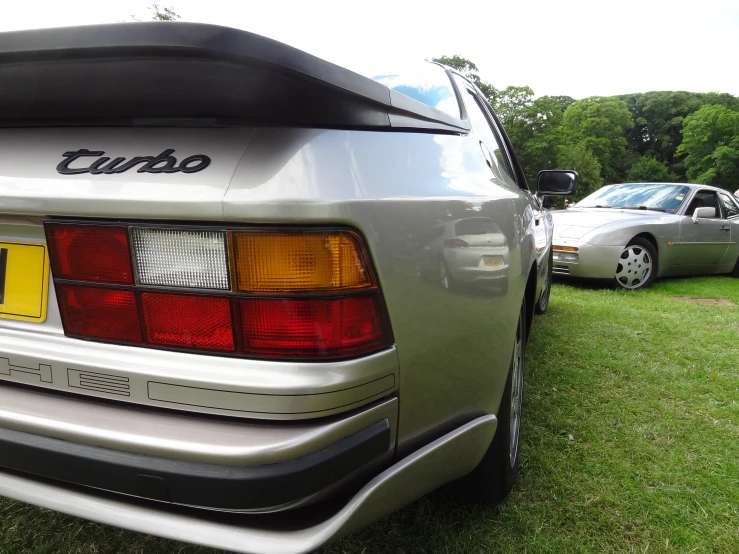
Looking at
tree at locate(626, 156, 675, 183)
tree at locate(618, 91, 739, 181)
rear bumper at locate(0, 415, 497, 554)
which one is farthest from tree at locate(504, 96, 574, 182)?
rear bumper at locate(0, 415, 497, 554)

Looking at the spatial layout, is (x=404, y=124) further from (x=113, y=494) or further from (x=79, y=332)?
(x=113, y=494)

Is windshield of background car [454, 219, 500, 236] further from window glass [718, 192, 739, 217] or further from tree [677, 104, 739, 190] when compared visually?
tree [677, 104, 739, 190]

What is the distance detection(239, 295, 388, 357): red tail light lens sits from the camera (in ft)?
2.92

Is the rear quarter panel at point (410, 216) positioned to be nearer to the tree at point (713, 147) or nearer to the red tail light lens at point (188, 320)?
the red tail light lens at point (188, 320)

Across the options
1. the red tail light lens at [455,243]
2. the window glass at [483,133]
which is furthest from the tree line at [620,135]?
the red tail light lens at [455,243]

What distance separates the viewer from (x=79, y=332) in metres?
0.99

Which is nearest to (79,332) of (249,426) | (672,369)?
(249,426)

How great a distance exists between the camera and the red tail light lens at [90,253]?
0.91 metres

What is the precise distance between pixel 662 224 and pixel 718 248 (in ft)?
4.79

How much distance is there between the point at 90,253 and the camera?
0.93 metres

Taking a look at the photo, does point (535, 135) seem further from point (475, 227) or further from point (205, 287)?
point (205, 287)

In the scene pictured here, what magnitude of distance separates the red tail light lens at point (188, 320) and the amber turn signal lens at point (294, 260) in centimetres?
7

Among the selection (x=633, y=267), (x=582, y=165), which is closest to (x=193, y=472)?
(x=633, y=267)

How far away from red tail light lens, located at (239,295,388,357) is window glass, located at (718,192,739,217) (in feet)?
25.9
